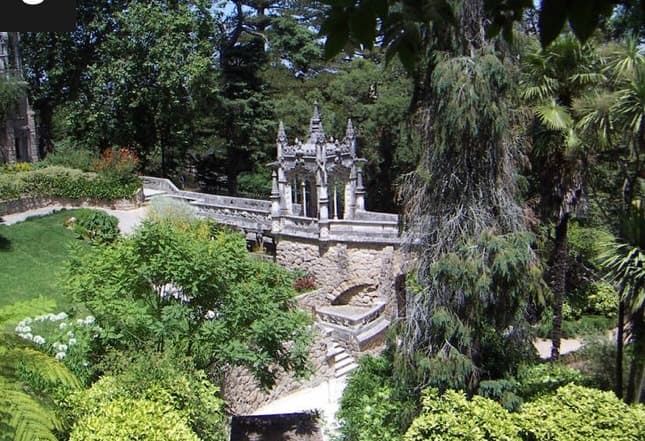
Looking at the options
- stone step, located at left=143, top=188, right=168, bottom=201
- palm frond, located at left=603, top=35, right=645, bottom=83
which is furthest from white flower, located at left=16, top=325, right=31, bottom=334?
stone step, located at left=143, top=188, right=168, bottom=201

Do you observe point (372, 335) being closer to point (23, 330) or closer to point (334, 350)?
point (334, 350)

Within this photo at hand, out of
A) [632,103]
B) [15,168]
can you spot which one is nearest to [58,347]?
[632,103]

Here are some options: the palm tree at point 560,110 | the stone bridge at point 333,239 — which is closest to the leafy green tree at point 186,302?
the palm tree at point 560,110

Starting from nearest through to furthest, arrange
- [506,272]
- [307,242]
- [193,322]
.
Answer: [506,272] → [193,322] → [307,242]

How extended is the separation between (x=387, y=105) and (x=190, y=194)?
10.4m

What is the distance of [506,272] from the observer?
10547mm

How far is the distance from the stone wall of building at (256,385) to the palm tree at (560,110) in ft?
22.0

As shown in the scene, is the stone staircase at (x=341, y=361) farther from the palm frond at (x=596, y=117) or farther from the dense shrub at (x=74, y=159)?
the dense shrub at (x=74, y=159)

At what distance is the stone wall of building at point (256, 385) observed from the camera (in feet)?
52.0

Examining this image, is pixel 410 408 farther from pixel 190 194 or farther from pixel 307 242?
pixel 190 194

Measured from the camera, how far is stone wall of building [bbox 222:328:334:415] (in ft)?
52.0

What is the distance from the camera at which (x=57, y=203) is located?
26266 mm

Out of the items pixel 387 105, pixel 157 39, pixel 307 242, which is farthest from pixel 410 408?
pixel 157 39

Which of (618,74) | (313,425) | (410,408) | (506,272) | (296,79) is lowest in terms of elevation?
(313,425)
